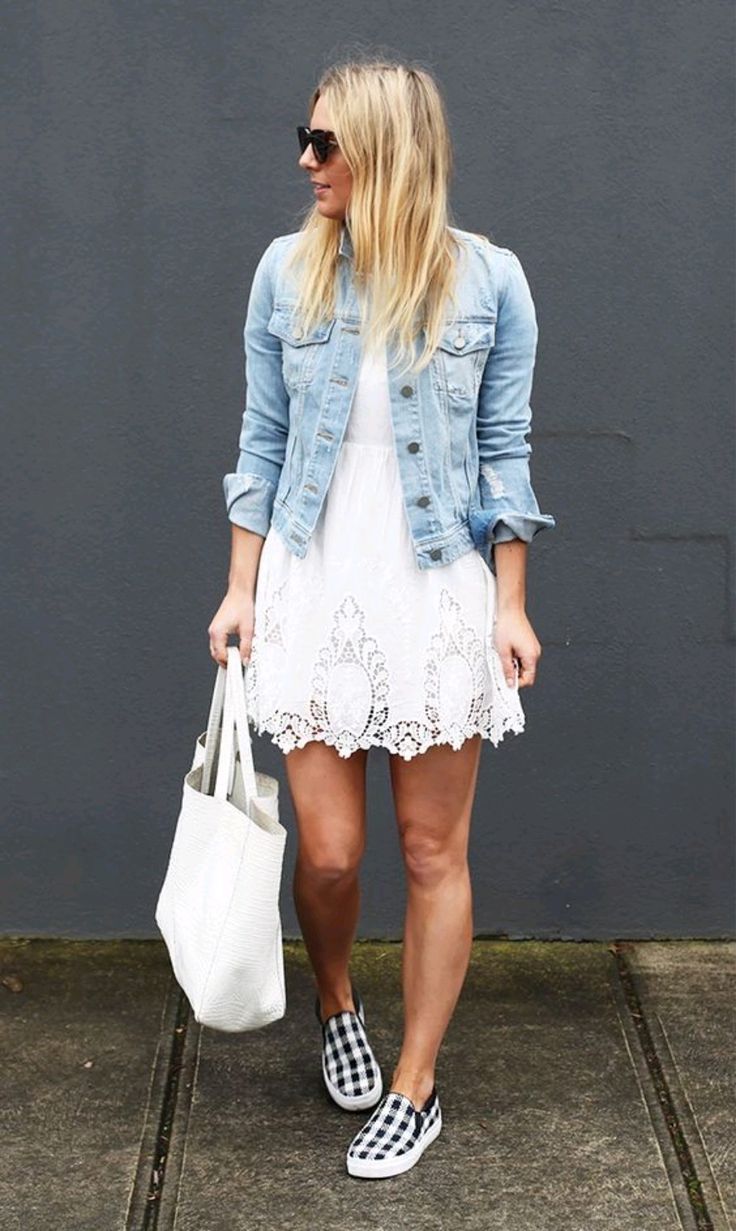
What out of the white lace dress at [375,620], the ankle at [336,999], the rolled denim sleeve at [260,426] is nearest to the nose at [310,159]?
the rolled denim sleeve at [260,426]

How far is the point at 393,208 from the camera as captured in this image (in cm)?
333

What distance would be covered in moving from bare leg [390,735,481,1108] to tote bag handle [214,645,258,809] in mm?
316

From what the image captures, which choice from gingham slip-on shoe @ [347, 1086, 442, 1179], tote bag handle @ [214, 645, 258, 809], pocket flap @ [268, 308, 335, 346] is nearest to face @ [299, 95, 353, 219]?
pocket flap @ [268, 308, 335, 346]

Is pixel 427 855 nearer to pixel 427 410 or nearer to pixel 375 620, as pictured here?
pixel 375 620

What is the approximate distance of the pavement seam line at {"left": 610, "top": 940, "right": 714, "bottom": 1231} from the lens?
3.43 metres

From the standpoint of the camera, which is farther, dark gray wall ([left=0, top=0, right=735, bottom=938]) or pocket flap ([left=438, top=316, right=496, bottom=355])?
dark gray wall ([left=0, top=0, right=735, bottom=938])

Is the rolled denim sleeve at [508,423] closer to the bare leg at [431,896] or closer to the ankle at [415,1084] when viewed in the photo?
the bare leg at [431,896]

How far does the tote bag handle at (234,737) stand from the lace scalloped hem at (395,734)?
0.27 ft

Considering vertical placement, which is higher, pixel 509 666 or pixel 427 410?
pixel 427 410

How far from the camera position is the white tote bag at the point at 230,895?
331 centimetres

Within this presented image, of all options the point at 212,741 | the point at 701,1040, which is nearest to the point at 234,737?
the point at 212,741

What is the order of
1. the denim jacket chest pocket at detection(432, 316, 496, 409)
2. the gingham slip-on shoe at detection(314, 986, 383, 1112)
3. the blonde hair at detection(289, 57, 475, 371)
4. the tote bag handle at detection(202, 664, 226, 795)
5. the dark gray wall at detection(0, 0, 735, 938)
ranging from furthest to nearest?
the dark gray wall at detection(0, 0, 735, 938) → the gingham slip-on shoe at detection(314, 986, 383, 1112) → the tote bag handle at detection(202, 664, 226, 795) → the denim jacket chest pocket at detection(432, 316, 496, 409) → the blonde hair at detection(289, 57, 475, 371)

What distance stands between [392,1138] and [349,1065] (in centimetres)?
27

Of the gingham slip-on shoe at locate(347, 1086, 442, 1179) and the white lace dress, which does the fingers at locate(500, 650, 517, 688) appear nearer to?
the white lace dress
